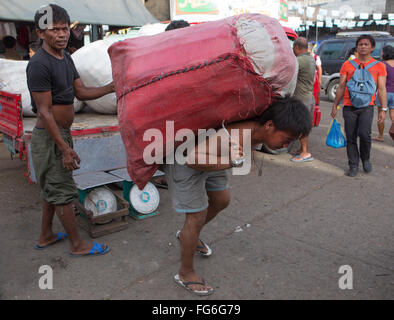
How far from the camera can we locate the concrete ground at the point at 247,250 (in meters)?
2.48

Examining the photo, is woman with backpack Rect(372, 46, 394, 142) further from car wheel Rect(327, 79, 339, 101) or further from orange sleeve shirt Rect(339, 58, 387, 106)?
car wheel Rect(327, 79, 339, 101)

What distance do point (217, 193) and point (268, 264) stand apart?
2.32ft

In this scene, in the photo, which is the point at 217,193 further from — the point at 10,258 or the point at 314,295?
the point at 10,258

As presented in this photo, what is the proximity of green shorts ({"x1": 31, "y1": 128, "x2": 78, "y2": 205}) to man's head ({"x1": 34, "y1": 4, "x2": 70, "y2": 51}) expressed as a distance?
0.62 meters

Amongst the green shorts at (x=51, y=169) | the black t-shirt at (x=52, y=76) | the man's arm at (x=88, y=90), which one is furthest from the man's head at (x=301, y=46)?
the green shorts at (x=51, y=169)

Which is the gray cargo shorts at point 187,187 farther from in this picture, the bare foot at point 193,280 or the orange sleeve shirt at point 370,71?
the orange sleeve shirt at point 370,71

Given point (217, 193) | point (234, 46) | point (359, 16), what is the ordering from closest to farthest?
point (234, 46) → point (217, 193) → point (359, 16)

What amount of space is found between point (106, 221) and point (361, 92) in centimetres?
325

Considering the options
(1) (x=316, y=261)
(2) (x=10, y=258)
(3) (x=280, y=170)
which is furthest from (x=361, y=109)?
(2) (x=10, y=258)

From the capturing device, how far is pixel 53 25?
2447 mm

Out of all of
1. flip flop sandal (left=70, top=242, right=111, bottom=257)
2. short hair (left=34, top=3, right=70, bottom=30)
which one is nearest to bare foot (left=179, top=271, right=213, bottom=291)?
flip flop sandal (left=70, top=242, right=111, bottom=257)

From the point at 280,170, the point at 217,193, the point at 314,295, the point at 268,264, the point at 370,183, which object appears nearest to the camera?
the point at 314,295

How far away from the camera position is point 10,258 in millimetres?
2873

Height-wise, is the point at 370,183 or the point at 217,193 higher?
the point at 217,193
